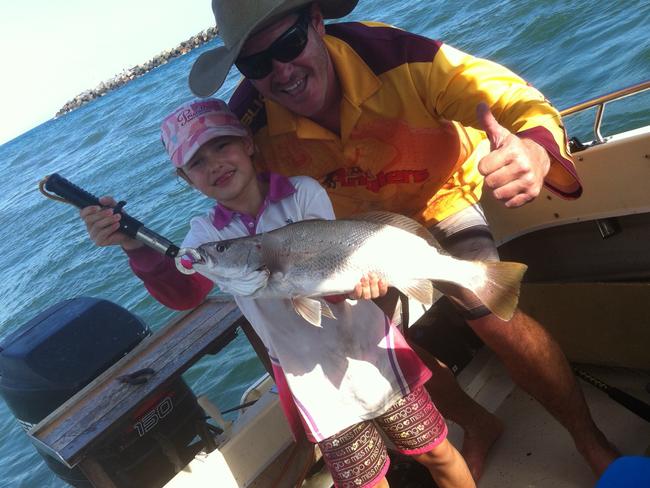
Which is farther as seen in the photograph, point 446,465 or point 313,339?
point 446,465

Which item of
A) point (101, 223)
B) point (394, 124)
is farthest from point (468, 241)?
point (101, 223)

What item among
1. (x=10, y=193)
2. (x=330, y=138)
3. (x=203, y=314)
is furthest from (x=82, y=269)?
(x=10, y=193)

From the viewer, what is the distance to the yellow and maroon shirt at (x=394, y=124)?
2.83 m

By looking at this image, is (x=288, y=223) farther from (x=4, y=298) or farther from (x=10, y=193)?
(x=10, y=193)

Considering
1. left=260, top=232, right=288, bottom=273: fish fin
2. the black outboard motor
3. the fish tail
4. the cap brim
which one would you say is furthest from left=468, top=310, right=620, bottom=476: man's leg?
the black outboard motor

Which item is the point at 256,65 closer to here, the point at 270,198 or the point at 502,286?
the point at 270,198

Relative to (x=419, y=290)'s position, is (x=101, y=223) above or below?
above

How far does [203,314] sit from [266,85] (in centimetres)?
156

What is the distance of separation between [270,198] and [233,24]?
2.80 ft

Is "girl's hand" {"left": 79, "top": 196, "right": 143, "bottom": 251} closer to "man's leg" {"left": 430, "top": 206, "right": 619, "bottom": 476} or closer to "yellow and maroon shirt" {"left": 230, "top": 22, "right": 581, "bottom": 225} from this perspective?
"yellow and maroon shirt" {"left": 230, "top": 22, "right": 581, "bottom": 225}

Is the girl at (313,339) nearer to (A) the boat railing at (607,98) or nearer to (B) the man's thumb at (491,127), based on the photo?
(B) the man's thumb at (491,127)

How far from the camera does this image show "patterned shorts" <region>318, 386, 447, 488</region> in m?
2.60

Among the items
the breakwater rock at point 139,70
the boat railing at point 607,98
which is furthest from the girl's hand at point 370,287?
the breakwater rock at point 139,70

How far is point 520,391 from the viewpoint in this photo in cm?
360
